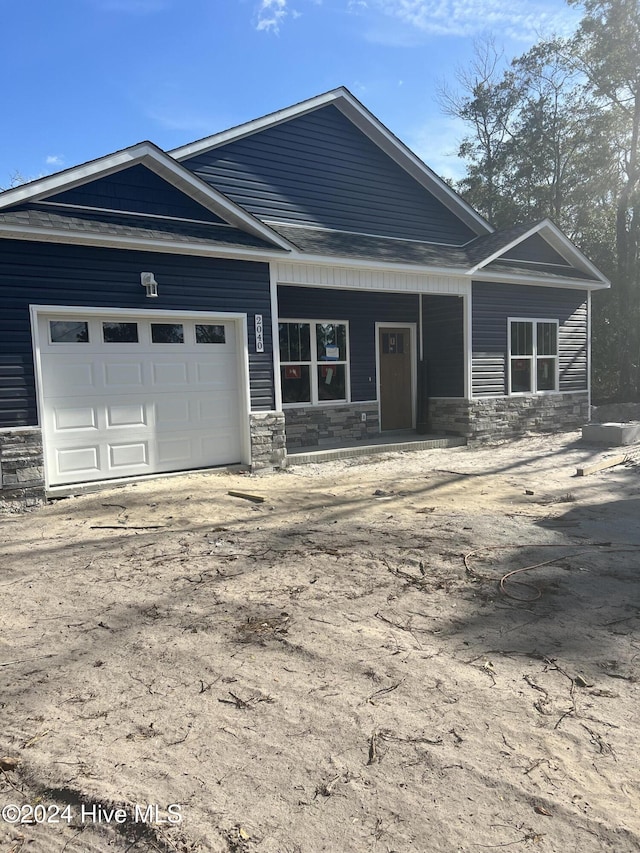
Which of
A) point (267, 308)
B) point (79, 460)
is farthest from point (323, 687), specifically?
point (267, 308)

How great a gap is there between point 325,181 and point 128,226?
200 inches

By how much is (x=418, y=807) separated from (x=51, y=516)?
605cm

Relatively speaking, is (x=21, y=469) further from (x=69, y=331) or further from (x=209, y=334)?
(x=209, y=334)

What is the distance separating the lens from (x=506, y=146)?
2480cm

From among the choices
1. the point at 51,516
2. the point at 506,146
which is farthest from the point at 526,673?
the point at 506,146

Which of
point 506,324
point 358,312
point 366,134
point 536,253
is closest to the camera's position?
point 366,134

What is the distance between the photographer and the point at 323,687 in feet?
9.97

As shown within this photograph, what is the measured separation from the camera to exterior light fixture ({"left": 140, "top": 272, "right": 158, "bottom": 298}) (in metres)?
8.16

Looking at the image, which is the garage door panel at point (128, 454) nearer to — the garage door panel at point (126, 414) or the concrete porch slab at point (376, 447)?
the garage door panel at point (126, 414)

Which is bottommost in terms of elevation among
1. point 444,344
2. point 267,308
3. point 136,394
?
point 136,394

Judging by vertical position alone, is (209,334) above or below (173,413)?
above

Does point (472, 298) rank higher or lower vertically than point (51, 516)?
higher

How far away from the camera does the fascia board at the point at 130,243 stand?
7234mm

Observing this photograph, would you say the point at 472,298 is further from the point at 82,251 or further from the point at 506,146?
the point at 506,146
